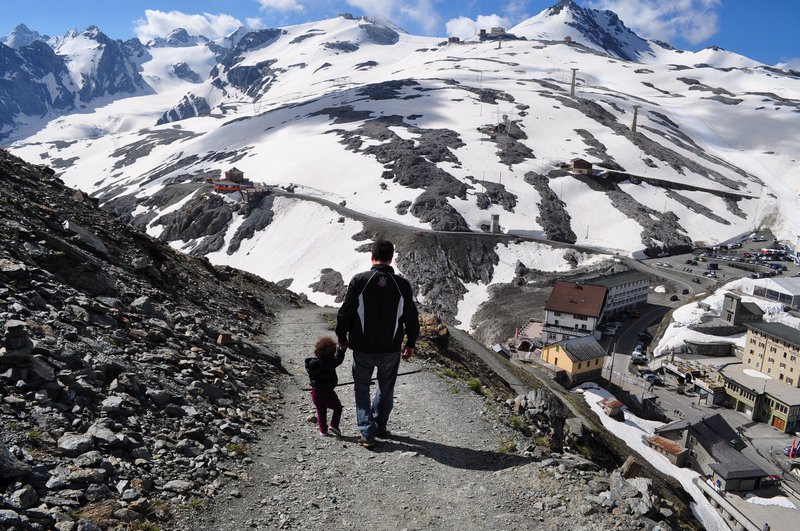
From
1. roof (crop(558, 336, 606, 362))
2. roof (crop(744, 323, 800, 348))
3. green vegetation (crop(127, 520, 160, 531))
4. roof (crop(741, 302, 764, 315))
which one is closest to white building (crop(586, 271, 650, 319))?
roof (crop(741, 302, 764, 315))

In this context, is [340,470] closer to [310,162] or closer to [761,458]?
[761,458]

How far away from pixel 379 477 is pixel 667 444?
37367 mm

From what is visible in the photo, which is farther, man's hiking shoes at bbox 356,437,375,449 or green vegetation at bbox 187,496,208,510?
man's hiking shoes at bbox 356,437,375,449

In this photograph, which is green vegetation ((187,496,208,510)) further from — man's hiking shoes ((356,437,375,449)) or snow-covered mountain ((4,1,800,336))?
snow-covered mountain ((4,1,800,336))

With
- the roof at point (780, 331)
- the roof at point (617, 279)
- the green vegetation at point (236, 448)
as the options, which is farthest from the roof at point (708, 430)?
the green vegetation at point (236, 448)

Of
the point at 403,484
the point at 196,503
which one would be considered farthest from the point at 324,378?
the point at 196,503

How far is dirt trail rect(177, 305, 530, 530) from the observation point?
766 cm

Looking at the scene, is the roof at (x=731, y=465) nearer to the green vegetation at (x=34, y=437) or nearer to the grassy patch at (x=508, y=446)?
the grassy patch at (x=508, y=446)

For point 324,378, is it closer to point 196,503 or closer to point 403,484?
point 403,484

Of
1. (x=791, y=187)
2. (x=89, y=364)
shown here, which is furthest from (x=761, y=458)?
(x=791, y=187)

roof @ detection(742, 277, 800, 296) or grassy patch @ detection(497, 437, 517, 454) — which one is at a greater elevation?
grassy patch @ detection(497, 437, 517, 454)

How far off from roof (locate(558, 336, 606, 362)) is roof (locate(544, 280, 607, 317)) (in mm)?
10095

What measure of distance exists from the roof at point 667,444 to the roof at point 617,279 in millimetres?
29085

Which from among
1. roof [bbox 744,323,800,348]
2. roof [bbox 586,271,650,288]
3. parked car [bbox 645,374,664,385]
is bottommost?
parked car [bbox 645,374,664,385]
